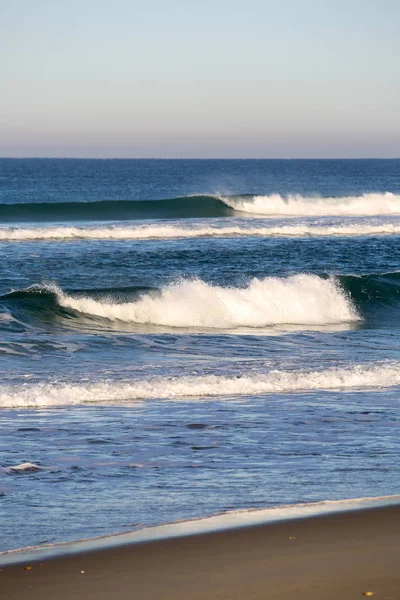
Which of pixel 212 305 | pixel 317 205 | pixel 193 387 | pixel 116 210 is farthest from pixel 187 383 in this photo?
pixel 317 205

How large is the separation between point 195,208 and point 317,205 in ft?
25.5

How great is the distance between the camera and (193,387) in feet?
34.9

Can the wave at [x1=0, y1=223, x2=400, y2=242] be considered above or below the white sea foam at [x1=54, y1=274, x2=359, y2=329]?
above

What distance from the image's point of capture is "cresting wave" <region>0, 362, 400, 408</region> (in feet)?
32.8

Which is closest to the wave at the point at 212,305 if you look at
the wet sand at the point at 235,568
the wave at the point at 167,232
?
the wet sand at the point at 235,568

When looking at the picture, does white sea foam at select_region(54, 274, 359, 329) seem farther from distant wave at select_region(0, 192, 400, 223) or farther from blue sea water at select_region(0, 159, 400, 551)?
distant wave at select_region(0, 192, 400, 223)

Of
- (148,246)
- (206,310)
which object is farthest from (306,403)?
(148,246)

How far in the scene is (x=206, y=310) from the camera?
18.1 m

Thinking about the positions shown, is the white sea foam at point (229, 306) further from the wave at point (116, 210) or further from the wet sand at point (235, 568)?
the wave at point (116, 210)

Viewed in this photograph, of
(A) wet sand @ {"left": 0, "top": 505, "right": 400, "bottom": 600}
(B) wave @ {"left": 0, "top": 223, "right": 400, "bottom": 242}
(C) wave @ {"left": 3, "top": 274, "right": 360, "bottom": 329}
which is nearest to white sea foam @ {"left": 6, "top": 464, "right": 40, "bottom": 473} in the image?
(A) wet sand @ {"left": 0, "top": 505, "right": 400, "bottom": 600}

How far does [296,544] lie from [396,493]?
131 centimetres

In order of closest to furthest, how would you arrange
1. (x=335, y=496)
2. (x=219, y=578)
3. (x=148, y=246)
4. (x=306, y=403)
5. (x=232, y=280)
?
(x=219, y=578) < (x=335, y=496) < (x=306, y=403) < (x=232, y=280) < (x=148, y=246)

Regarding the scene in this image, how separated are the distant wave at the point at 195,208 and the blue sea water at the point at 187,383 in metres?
14.6

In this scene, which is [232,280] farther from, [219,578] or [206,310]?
[219,578]
